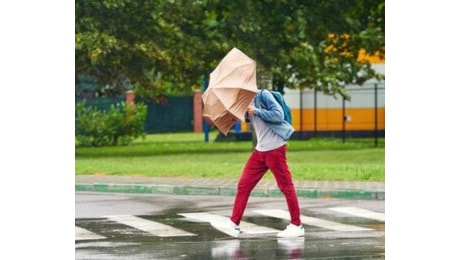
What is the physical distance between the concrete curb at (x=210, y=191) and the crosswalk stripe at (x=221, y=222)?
318cm

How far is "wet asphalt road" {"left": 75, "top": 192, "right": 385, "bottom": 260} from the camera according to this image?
11.8 meters

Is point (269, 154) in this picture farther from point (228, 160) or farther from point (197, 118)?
point (197, 118)

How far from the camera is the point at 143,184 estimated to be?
20.2m

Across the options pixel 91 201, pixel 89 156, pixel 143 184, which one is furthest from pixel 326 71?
pixel 91 201

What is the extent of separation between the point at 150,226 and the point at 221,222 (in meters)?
Answer: 0.86

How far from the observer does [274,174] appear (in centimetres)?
1334

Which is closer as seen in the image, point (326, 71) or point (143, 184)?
point (143, 184)

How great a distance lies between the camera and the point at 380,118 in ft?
131

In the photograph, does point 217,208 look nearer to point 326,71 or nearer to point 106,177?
point 106,177

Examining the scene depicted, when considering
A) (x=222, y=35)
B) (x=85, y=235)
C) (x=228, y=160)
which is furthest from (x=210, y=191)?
(x=222, y=35)
